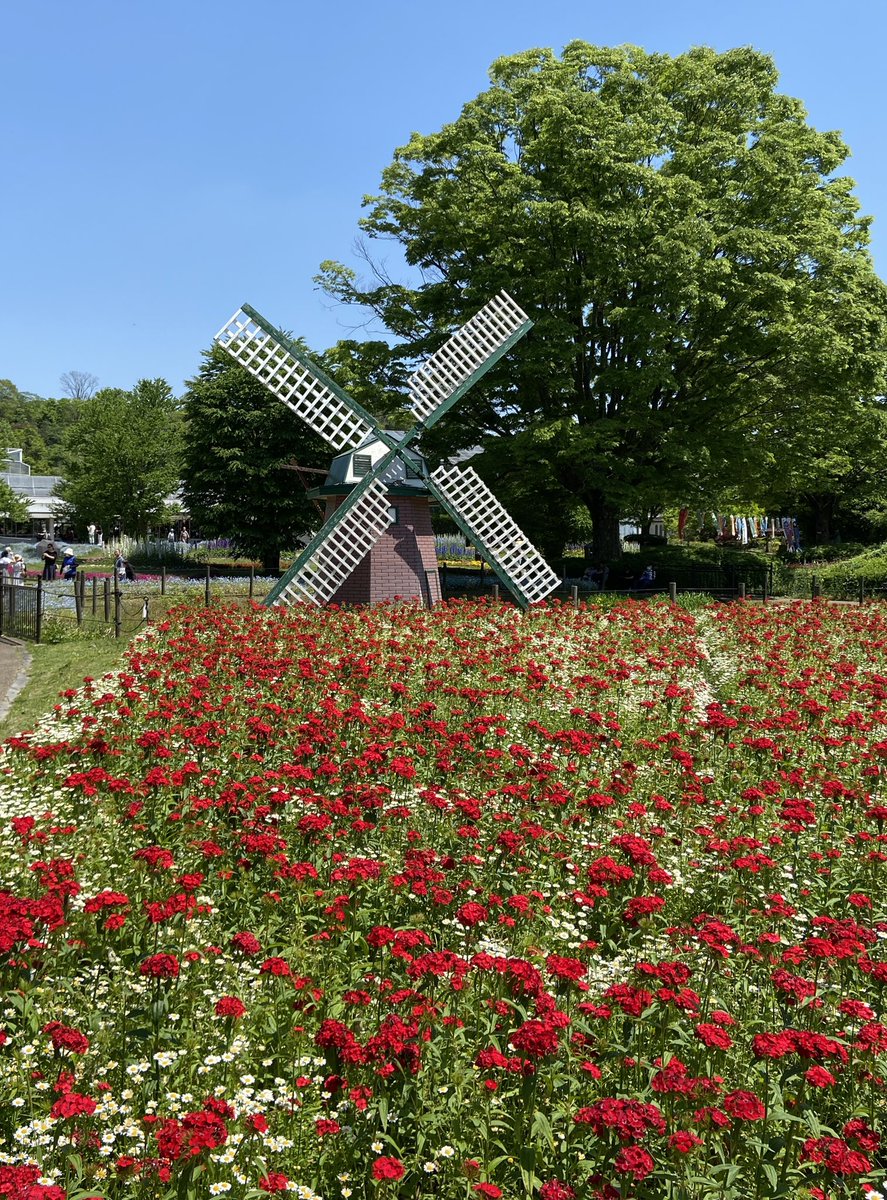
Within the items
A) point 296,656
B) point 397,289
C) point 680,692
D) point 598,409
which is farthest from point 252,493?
point 680,692

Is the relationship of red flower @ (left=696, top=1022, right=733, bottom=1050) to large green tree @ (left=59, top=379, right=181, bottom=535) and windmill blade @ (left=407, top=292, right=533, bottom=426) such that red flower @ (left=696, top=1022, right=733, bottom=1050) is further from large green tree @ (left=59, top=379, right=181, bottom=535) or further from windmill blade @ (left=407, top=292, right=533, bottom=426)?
large green tree @ (left=59, top=379, right=181, bottom=535)

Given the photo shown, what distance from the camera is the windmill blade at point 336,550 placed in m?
19.3

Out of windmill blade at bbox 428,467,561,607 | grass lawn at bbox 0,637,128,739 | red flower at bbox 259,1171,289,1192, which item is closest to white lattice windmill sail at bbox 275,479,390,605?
windmill blade at bbox 428,467,561,607

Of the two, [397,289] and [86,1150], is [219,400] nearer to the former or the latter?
[397,289]

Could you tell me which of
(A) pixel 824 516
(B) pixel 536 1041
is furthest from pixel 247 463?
(B) pixel 536 1041

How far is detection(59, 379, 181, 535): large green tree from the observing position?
178 feet

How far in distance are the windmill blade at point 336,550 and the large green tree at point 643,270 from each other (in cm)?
638

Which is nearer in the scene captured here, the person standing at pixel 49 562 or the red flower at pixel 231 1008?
the red flower at pixel 231 1008

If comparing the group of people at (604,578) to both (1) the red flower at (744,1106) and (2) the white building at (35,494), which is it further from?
(2) the white building at (35,494)

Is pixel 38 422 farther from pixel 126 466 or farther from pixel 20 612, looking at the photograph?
pixel 20 612

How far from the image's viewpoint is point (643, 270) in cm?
2412

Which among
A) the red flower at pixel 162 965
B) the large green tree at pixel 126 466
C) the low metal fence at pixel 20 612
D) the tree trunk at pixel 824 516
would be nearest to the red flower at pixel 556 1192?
the red flower at pixel 162 965

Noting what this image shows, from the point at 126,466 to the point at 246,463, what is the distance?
1804 cm

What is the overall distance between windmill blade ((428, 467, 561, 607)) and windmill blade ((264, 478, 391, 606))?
5.79ft
